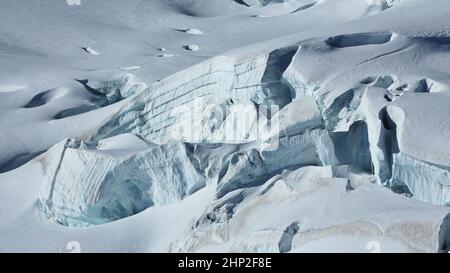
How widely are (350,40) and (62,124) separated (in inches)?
188

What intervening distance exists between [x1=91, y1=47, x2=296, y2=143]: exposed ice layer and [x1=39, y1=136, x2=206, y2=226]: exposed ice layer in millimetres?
801

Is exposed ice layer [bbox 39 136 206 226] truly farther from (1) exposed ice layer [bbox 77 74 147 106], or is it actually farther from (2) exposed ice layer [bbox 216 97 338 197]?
(1) exposed ice layer [bbox 77 74 147 106]

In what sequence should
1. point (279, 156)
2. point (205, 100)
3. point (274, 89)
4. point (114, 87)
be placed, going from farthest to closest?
point (114, 87) → point (205, 100) → point (274, 89) → point (279, 156)

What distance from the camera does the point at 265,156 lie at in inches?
401

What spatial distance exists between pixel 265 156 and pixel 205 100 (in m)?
2.23

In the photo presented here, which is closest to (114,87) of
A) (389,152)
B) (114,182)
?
(114,182)

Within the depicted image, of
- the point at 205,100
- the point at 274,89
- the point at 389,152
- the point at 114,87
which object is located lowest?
the point at 114,87

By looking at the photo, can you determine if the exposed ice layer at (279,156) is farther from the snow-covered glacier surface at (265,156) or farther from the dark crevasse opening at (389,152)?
the dark crevasse opening at (389,152)

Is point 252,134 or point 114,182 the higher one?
point 252,134

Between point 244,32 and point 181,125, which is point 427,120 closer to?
point 181,125

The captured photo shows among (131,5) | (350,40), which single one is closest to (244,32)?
(131,5)

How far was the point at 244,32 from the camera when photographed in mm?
20969

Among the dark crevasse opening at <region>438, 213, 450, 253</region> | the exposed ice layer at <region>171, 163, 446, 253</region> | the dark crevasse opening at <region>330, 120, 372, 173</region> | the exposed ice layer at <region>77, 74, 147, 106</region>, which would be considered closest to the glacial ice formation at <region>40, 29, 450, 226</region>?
the dark crevasse opening at <region>330, 120, 372, 173</region>

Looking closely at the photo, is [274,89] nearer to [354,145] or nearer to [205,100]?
[205,100]
